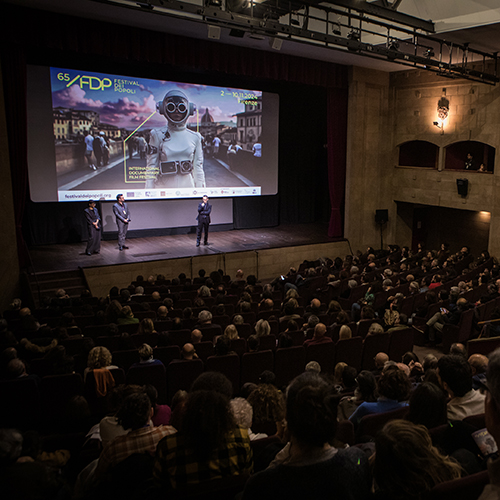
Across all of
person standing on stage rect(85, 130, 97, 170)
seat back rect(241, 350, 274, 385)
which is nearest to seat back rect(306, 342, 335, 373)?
seat back rect(241, 350, 274, 385)

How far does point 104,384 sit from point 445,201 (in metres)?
12.3

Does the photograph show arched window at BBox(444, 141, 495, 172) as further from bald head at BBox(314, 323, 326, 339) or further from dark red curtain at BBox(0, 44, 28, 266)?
dark red curtain at BBox(0, 44, 28, 266)

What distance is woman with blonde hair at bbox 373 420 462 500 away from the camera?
1.81 metres

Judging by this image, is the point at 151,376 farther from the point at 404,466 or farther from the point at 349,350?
the point at 404,466

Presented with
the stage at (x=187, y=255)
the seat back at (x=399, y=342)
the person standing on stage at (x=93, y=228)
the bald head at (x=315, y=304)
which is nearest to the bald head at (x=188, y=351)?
the seat back at (x=399, y=342)

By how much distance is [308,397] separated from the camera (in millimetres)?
1810

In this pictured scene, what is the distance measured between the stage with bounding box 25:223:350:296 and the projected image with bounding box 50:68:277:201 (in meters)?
1.42

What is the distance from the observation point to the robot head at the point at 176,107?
42.8 ft

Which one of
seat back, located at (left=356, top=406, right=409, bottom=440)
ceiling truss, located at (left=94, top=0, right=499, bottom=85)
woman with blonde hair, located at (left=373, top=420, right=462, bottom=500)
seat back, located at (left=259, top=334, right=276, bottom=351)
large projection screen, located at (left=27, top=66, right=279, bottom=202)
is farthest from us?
large projection screen, located at (left=27, top=66, right=279, bottom=202)

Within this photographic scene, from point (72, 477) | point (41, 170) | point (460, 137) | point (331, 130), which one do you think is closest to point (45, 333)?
point (72, 477)

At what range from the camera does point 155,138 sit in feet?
43.3

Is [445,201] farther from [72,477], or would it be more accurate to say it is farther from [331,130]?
[72,477]

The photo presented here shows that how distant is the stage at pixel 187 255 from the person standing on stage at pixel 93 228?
0.23m

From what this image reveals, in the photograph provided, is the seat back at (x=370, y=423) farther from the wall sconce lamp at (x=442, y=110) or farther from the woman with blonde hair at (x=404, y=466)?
the wall sconce lamp at (x=442, y=110)
